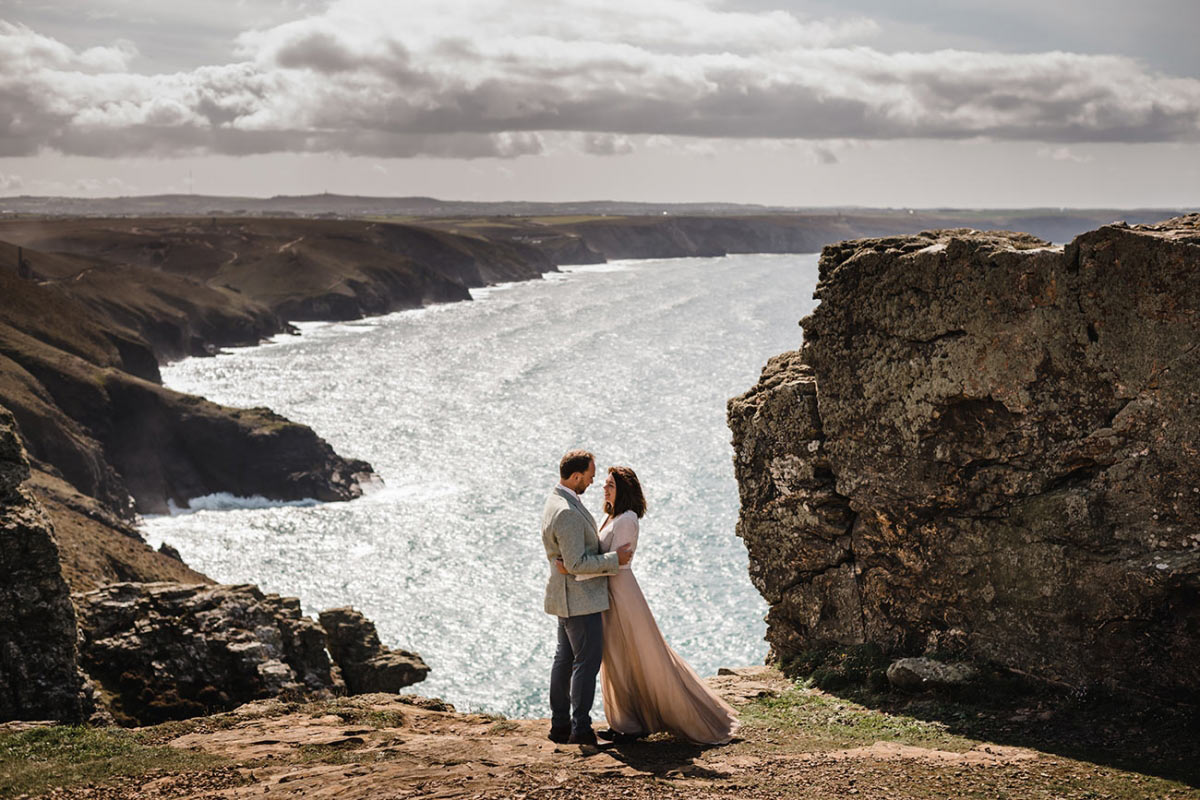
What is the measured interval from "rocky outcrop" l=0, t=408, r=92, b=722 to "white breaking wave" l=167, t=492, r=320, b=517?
57.6m

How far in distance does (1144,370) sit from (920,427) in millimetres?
3264

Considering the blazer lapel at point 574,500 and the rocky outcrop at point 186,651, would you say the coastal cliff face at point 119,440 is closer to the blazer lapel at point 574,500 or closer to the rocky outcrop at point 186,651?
the rocky outcrop at point 186,651

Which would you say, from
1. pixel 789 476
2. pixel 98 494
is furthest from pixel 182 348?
pixel 789 476

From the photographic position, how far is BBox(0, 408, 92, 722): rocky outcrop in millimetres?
19078

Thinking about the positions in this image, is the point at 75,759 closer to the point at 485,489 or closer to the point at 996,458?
the point at 996,458

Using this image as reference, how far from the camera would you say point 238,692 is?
2322 cm

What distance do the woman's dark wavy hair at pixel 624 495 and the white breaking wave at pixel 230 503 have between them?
67287 millimetres

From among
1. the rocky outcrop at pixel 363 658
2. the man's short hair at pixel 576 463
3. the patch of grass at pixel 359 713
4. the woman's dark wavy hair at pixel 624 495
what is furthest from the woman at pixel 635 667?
the rocky outcrop at pixel 363 658

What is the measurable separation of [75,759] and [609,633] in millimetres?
7040

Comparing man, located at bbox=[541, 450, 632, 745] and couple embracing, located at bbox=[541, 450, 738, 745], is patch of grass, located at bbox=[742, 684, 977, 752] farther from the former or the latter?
man, located at bbox=[541, 450, 632, 745]

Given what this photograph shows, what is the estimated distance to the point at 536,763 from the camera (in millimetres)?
12281

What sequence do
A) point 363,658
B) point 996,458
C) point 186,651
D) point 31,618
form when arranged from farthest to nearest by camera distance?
point 363,658 → point 186,651 → point 31,618 → point 996,458

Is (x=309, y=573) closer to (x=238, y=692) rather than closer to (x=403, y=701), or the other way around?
(x=238, y=692)

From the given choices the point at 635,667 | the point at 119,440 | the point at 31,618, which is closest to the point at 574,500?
the point at 635,667
